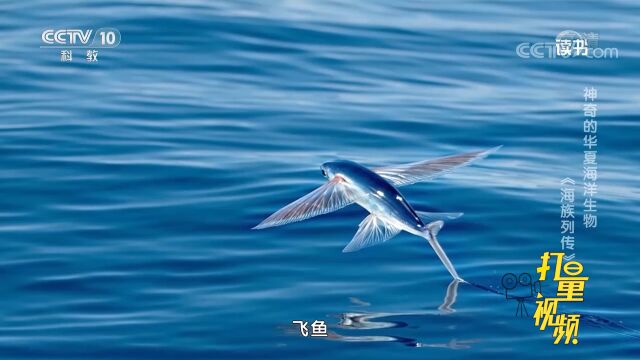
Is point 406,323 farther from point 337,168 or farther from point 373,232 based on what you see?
point 337,168

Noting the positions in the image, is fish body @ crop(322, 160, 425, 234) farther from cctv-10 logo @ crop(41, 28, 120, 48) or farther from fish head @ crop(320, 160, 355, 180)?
cctv-10 logo @ crop(41, 28, 120, 48)

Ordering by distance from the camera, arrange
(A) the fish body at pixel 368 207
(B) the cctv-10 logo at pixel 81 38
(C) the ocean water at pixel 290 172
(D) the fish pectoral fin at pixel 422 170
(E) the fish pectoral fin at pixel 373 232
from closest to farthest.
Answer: (A) the fish body at pixel 368 207 → (E) the fish pectoral fin at pixel 373 232 → (C) the ocean water at pixel 290 172 → (D) the fish pectoral fin at pixel 422 170 → (B) the cctv-10 logo at pixel 81 38

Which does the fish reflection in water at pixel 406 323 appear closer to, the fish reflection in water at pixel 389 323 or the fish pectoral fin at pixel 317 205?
the fish reflection in water at pixel 389 323

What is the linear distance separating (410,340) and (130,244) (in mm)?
2718

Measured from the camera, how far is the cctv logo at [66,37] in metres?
17.7

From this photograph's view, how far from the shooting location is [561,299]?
9.89 m

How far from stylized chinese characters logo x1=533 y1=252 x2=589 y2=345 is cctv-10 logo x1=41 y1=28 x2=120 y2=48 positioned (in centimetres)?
839

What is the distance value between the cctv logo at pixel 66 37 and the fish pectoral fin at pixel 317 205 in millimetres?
8942

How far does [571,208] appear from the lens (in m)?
12.0

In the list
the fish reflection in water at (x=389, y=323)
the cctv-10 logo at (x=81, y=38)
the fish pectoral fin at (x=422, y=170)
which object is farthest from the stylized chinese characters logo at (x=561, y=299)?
the cctv-10 logo at (x=81, y=38)

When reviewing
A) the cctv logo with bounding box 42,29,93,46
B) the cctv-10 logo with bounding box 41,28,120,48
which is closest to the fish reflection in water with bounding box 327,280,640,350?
the cctv-10 logo with bounding box 41,28,120,48

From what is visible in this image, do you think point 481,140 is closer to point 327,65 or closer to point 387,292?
point 327,65

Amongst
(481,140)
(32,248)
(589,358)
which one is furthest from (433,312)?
(481,140)

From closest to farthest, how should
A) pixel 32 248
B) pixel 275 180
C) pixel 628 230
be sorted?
pixel 32 248, pixel 628 230, pixel 275 180
